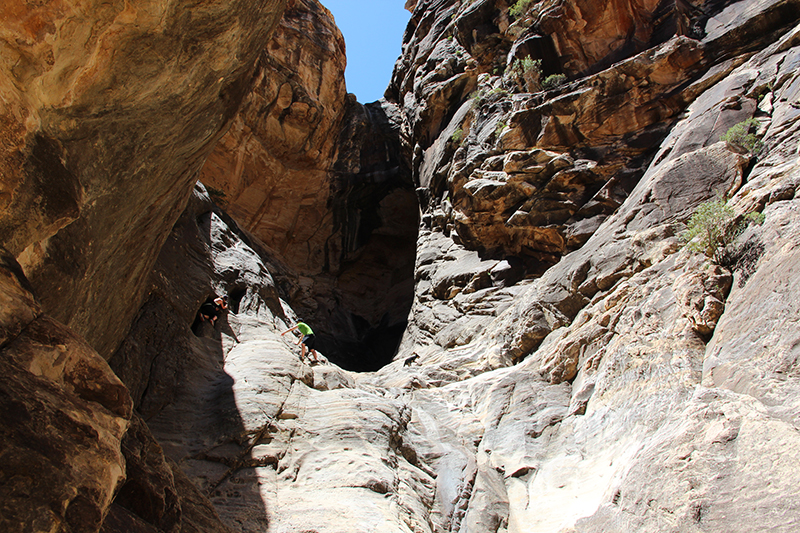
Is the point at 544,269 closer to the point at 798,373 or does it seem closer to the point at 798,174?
the point at 798,174

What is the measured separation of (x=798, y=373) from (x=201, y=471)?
6980 millimetres

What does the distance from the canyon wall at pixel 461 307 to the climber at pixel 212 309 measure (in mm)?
343

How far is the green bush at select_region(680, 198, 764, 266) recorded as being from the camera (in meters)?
6.72

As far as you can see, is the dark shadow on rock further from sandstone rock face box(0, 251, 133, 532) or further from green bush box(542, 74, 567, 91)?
green bush box(542, 74, 567, 91)

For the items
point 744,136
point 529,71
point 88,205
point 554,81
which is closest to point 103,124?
point 88,205

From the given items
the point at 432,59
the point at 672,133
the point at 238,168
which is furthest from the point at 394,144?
the point at 672,133

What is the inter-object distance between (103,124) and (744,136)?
10.7m

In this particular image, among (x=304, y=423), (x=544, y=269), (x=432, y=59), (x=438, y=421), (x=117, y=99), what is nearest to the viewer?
(x=117, y=99)

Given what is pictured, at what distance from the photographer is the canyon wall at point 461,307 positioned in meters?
3.65

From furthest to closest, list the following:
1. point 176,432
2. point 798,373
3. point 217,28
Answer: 1. point 176,432
2. point 217,28
3. point 798,373

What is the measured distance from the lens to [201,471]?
632 centimetres

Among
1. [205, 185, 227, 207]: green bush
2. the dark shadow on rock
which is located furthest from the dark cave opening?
the dark shadow on rock

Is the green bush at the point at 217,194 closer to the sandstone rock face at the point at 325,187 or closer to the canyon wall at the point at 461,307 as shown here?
the sandstone rock face at the point at 325,187

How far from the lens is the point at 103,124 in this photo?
4719 millimetres
